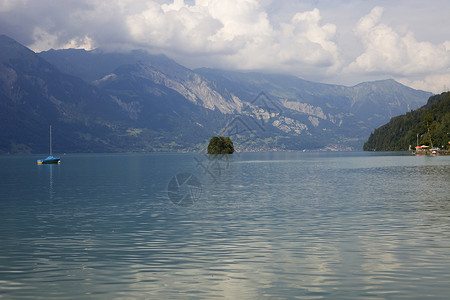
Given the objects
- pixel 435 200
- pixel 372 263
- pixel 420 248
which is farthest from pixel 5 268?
pixel 435 200

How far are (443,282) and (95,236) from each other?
25076 mm

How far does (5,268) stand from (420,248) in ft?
A: 82.5

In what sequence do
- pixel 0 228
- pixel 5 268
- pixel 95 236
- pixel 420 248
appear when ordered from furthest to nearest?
1. pixel 0 228
2. pixel 95 236
3. pixel 420 248
4. pixel 5 268

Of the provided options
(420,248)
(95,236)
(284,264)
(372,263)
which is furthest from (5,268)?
(420,248)

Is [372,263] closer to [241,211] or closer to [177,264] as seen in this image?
[177,264]

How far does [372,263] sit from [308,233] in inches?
420

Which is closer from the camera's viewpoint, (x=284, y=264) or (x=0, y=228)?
(x=284, y=264)

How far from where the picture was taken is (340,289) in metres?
23.2

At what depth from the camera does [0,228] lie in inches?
1698

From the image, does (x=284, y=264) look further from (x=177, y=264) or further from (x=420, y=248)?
(x=420, y=248)

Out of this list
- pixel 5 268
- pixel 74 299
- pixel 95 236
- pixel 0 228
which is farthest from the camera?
pixel 0 228

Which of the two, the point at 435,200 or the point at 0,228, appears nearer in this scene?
the point at 0,228

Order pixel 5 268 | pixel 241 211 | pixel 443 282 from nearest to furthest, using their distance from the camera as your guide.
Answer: pixel 443 282 < pixel 5 268 < pixel 241 211

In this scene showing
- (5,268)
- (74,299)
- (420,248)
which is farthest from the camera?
(420,248)
